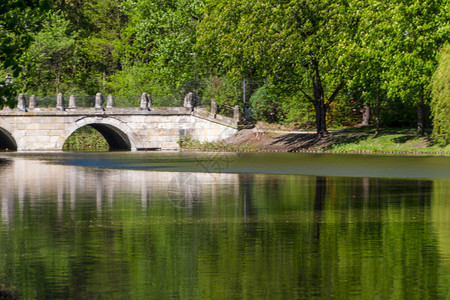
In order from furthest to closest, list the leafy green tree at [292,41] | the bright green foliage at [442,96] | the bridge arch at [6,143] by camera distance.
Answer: the bridge arch at [6,143], the leafy green tree at [292,41], the bright green foliage at [442,96]

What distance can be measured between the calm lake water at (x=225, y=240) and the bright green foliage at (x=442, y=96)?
329 inches

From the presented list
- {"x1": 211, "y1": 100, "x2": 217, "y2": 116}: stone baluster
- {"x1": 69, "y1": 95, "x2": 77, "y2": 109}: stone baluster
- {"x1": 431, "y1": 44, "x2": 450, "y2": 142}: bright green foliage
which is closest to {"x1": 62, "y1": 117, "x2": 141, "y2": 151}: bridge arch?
{"x1": 69, "y1": 95, "x2": 77, "y2": 109}: stone baluster

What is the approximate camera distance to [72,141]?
6700cm

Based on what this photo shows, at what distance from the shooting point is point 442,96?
3127 cm

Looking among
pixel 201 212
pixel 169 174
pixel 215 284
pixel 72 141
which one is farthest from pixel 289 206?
pixel 72 141

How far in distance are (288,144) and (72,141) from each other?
2513 centimetres

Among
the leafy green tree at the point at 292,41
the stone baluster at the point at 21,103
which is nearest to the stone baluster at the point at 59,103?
the stone baluster at the point at 21,103

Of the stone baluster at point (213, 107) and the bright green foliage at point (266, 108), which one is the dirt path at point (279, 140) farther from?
the stone baluster at point (213, 107)

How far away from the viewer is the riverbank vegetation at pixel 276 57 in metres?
38.9

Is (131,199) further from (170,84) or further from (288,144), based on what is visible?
(170,84)

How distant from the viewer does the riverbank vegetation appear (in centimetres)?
3891

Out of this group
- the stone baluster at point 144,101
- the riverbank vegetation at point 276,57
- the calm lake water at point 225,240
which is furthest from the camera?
the stone baluster at point 144,101

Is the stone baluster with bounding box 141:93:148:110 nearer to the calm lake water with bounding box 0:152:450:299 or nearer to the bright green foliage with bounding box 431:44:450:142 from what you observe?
the bright green foliage with bounding box 431:44:450:142

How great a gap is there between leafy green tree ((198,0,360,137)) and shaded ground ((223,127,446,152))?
68.7 inches
